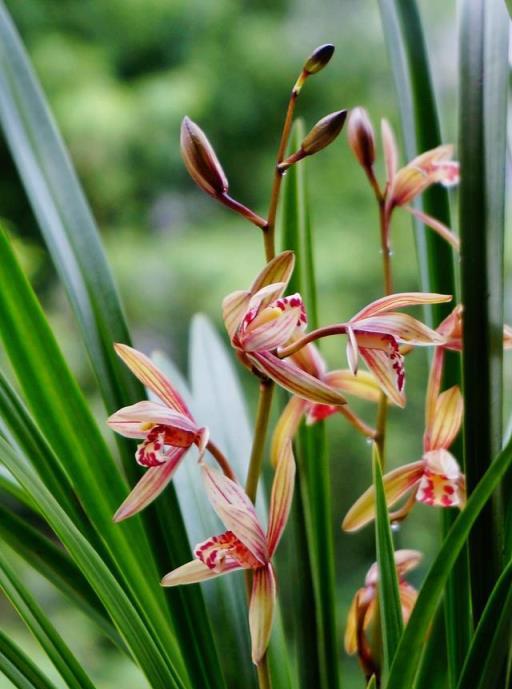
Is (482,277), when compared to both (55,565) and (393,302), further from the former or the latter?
(55,565)

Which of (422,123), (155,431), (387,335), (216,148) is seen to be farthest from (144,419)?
(216,148)

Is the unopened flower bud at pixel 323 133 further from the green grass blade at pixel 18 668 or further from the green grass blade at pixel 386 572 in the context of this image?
the green grass blade at pixel 18 668

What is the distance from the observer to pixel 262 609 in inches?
14.1

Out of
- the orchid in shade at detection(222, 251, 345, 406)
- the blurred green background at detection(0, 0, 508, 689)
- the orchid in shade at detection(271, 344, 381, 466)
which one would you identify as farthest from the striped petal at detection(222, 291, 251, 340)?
the blurred green background at detection(0, 0, 508, 689)

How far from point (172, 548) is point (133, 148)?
1398 mm

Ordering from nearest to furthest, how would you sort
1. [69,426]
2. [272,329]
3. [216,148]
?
[272,329] → [69,426] → [216,148]

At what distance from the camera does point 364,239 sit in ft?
5.58

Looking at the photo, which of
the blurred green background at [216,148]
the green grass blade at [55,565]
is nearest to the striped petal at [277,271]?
the green grass blade at [55,565]

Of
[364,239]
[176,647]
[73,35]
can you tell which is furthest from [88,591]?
[73,35]

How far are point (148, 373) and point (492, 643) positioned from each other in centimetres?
18

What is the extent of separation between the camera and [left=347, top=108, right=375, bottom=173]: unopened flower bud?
18.1 inches

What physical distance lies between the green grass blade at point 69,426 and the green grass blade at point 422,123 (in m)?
0.18

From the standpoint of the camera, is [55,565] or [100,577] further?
[55,565]

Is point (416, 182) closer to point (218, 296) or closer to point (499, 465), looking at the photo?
point (499, 465)
